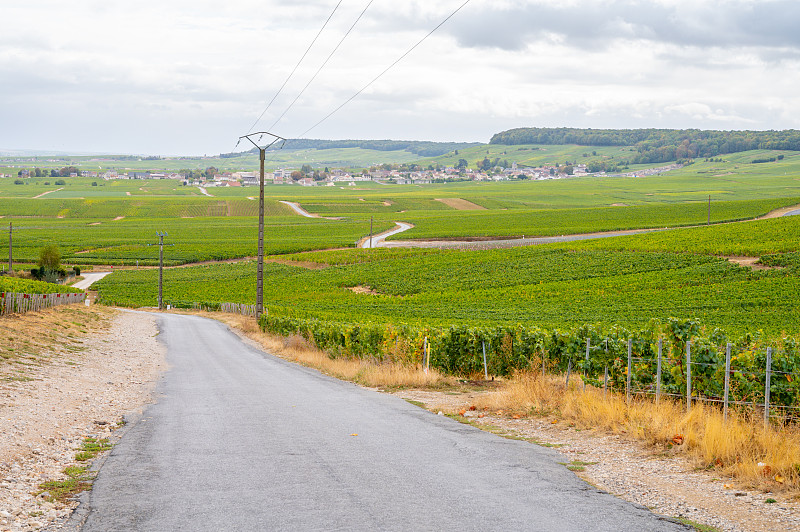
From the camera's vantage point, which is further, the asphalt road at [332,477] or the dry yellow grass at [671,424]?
the dry yellow grass at [671,424]

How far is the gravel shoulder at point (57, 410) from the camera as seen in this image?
27.9 ft

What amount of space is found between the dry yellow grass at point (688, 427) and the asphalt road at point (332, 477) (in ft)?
5.89

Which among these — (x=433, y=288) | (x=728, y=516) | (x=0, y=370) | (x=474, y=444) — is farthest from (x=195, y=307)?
(x=728, y=516)

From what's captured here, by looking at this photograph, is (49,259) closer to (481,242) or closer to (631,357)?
(481,242)

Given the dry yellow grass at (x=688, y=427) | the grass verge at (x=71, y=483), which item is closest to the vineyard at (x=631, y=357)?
the dry yellow grass at (x=688, y=427)

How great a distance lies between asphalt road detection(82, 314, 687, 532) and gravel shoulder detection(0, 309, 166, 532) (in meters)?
0.68

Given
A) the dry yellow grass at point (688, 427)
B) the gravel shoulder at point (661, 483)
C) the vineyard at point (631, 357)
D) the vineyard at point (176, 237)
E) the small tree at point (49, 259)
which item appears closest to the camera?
the gravel shoulder at point (661, 483)

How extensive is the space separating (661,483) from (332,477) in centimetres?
421

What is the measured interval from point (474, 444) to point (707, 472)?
350 centimetres

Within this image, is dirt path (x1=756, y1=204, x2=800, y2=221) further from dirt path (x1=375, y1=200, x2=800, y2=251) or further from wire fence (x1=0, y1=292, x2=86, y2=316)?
wire fence (x1=0, y1=292, x2=86, y2=316)

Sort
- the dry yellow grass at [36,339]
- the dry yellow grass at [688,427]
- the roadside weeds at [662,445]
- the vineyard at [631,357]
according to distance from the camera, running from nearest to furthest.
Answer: the roadside weeds at [662,445] → the dry yellow grass at [688,427] → the vineyard at [631,357] → the dry yellow grass at [36,339]

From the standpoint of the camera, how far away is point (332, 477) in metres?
9.43

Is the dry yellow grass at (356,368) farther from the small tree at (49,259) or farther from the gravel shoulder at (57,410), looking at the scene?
→ the small tree at (49,259)

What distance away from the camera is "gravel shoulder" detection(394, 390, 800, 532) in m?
8.02
